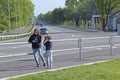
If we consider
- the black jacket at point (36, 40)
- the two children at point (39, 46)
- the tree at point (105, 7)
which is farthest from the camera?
the tree at point (105, 7)

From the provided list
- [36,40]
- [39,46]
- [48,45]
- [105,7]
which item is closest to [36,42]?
[36,40]

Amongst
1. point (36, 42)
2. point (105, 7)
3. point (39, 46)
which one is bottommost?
point (39, 46)

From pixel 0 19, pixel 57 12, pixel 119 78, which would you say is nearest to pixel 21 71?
pixel 119 78

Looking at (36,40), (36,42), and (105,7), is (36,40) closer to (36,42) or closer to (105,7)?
(36,42)

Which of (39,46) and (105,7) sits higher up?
(105,7)

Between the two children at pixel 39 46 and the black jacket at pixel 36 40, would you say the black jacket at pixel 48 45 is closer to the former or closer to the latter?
the two children at pixel 39 46

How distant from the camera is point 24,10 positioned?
5330 inches

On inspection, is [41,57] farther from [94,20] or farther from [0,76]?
[94,20]

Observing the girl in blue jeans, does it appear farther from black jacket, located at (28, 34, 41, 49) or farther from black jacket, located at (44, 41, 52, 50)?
black jacket, located at (44, 41, 52, 50)

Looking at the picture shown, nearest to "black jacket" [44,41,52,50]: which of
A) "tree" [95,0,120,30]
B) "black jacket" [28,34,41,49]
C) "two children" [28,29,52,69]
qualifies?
"two children" [28,29,52,69]

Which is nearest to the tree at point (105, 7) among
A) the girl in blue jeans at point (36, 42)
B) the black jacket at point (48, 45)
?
the girl in blue jeans at point (36, 42)

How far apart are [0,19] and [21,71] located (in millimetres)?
81472

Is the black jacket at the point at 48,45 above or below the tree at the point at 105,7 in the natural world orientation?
A: below

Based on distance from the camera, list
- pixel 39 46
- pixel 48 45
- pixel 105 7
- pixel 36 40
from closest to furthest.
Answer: pixel 48 45
pixel 36 40
pixel 39 46
pixel 105 7
